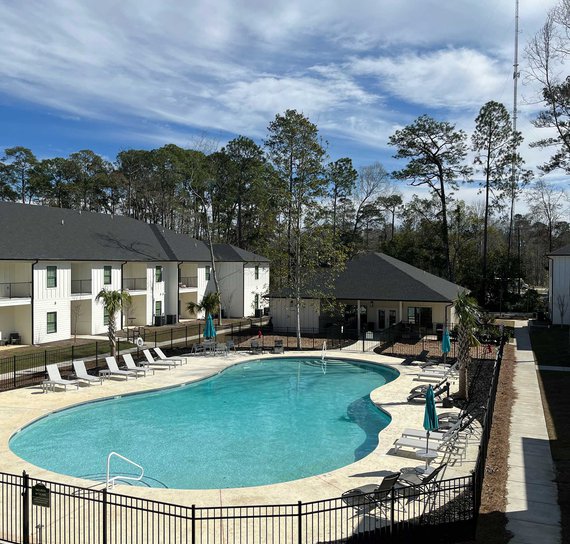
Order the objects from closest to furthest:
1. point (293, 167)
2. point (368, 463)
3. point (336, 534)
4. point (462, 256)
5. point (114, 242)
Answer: point (336, 534) → point (368, 463) → point (293, 167) → point (114, 242) → point (462, 256)

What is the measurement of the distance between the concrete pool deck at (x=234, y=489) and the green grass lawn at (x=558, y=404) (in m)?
2.10

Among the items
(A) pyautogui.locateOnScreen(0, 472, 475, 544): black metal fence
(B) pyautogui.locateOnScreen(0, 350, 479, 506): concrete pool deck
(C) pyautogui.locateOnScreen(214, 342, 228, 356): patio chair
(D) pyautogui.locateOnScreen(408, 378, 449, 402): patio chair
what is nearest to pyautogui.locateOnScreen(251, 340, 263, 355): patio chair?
(C) pyautogui.locateOnScreen(214, 342, 228, 356): patio chair

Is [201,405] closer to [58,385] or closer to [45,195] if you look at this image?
[58,385]

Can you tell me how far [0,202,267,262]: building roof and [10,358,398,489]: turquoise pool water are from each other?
15.1m

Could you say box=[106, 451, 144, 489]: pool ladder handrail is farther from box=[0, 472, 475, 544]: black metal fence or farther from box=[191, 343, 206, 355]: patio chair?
box=[191, 343, 206, 355]: patio chair

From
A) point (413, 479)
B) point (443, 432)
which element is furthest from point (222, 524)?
point (443, 432)

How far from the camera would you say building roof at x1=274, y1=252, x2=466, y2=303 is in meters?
35.8

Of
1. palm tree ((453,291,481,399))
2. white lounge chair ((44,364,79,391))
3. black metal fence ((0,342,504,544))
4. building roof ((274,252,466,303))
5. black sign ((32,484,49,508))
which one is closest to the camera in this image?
black sign ((32,484,49,508))

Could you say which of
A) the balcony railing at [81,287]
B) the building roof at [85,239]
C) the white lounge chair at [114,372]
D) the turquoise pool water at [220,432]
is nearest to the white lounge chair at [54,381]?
the turquoise pool water at [220,432]

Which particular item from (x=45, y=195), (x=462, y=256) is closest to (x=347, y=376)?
(x=462, y=256)

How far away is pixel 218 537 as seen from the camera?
375 inches

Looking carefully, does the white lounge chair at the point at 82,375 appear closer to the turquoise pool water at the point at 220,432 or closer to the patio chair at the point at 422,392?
the turquoise pool water at the point at 220,432

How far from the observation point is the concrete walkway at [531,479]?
952 centimetres

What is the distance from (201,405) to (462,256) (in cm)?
5024
